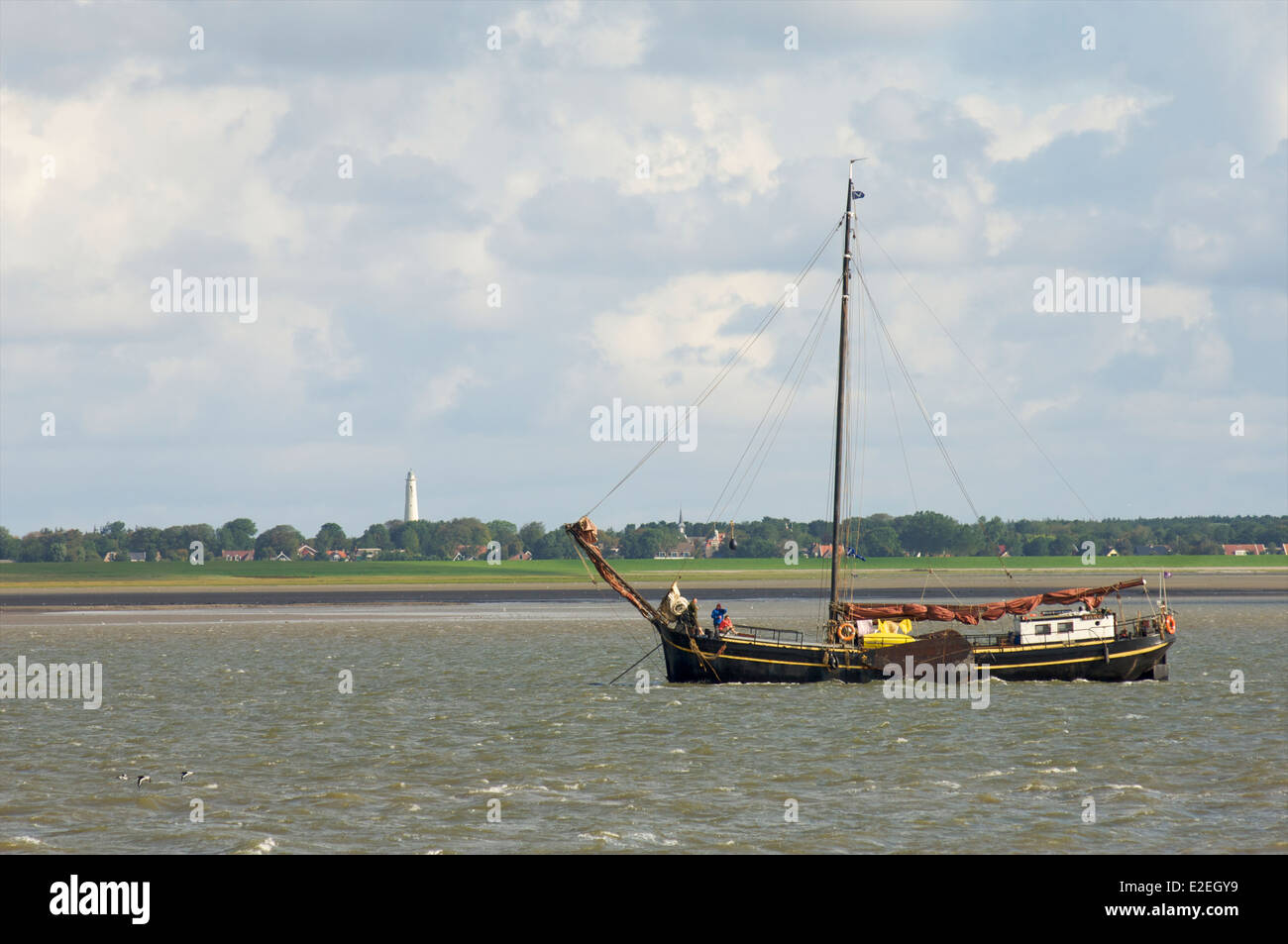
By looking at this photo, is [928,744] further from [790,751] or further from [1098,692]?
[1098,692]

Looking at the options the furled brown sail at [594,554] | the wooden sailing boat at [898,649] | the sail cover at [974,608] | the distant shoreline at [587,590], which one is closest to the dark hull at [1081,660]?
the wooden sailing boat at [898,649]

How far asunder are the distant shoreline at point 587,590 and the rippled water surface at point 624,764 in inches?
2796

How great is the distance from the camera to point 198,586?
544ft

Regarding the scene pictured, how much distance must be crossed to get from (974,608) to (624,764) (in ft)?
88.8

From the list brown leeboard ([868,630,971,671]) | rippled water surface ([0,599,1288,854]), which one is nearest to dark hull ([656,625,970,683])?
brown leeboard ([868,630,971,671])

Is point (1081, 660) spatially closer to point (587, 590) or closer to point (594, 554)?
point (594, 554)

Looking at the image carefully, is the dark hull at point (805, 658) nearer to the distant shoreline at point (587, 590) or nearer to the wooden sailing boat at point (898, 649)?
the wooden sailing boat at point (898, 649)

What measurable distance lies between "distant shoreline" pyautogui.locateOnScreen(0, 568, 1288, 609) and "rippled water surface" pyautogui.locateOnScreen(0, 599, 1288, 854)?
7103cm

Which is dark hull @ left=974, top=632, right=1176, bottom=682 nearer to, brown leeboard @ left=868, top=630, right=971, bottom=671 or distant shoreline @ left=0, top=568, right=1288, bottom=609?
brown leeboard @ left=868, top=630, right=971, bottom=671

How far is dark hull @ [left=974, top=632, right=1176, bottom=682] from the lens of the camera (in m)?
52.5

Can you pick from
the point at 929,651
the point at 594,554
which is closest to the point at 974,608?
the point at 929,651

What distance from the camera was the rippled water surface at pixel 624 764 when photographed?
Result: 25.0 metres
